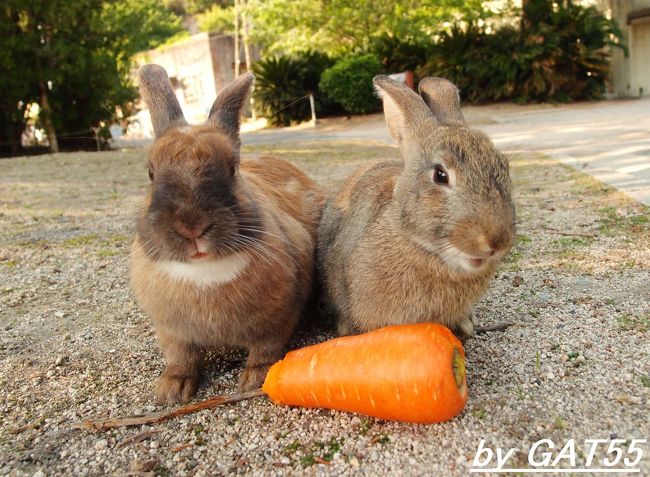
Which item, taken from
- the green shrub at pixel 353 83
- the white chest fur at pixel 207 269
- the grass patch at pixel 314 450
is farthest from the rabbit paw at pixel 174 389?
the green shrub at pixel 353 83

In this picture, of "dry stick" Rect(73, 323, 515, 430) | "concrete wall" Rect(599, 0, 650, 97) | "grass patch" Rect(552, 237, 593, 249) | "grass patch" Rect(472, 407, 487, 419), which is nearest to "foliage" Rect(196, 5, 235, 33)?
"concrete wall" Rect(599, 0, 650, 97)

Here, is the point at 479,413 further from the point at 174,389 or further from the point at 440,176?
the point at 174,389

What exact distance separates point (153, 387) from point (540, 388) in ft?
5.90

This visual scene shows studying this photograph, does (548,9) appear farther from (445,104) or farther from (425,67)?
(445,104)

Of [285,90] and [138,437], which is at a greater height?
[285,90]

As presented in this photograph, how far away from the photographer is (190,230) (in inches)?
88.6

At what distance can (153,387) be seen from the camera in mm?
2936

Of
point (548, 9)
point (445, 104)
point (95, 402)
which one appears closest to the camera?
point (95, 402)

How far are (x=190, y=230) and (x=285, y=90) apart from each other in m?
21.1

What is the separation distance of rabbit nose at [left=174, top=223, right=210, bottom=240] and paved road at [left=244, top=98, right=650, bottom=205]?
309 centimetres

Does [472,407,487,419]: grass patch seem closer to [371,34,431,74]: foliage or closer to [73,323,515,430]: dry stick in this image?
[73,323,515,430]: dry stick

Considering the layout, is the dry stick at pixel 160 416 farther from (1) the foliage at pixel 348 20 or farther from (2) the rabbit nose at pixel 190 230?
(1) the foliage at pixel 348 20

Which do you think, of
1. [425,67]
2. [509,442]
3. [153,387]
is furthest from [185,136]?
[425,67]

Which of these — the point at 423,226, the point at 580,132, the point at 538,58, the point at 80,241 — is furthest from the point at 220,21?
the point at 423,226
